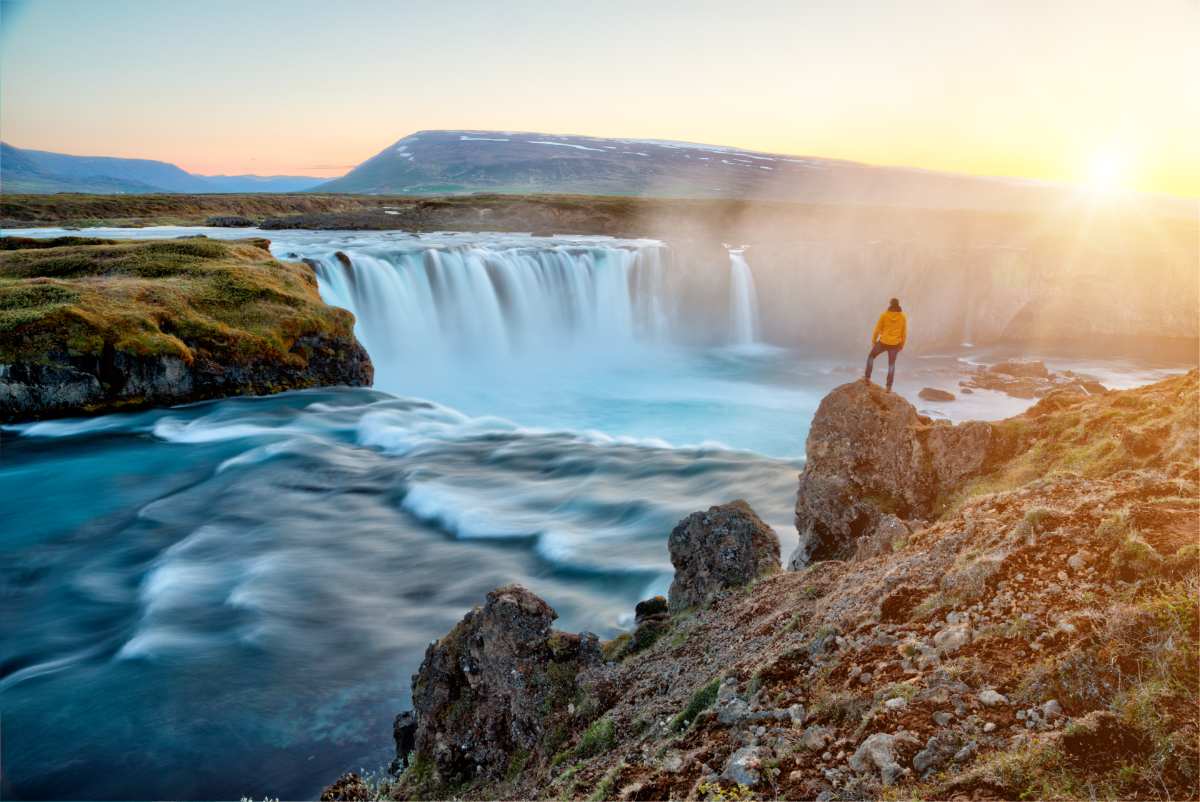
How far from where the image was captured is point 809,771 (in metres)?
4.68

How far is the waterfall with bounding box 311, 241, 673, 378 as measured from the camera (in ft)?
138

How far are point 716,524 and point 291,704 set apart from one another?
27.4ft

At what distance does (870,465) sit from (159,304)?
95.1 ft

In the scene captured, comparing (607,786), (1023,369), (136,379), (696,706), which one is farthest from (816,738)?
(1023,369)

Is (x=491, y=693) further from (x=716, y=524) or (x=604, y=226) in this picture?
(x=604, y=226)

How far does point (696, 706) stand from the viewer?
6.00 m

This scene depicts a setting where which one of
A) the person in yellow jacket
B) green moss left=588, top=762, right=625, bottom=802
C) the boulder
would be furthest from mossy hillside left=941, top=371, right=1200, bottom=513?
the boulder

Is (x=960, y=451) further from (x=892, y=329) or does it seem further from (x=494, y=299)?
(x=494, y=299)

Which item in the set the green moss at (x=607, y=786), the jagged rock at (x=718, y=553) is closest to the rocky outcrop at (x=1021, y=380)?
the jagged rock at (x=718, y=553)

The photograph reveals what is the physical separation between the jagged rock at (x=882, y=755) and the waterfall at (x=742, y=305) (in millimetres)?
51528

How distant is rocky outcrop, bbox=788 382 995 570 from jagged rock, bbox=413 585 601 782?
5.01 meters

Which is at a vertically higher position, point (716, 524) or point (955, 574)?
point (955, 574)

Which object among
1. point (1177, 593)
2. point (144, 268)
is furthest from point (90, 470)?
point (1177, 593)

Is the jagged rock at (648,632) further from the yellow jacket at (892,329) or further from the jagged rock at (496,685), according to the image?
Result: the yellow jacket at (892,329)
